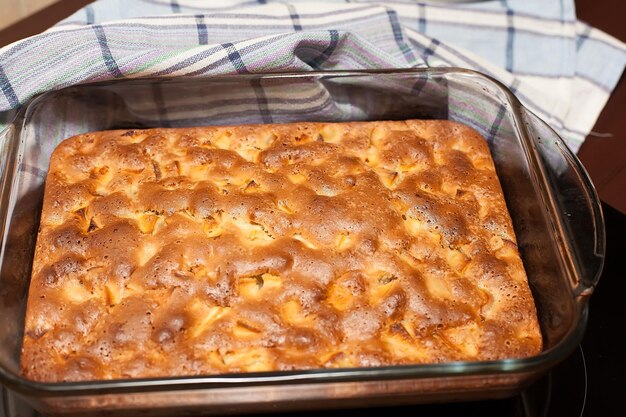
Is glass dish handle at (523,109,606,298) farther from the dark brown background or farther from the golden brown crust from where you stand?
the dark brown background

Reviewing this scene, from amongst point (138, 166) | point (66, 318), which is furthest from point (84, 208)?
point (66, 318)

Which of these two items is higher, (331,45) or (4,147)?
(331,45)

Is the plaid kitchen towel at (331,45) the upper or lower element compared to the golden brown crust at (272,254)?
upper

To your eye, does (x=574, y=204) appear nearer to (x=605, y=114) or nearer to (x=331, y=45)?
(x=605, y=114)

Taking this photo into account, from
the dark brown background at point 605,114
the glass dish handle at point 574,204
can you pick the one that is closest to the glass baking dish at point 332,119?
the glass dish handle at point 574,204

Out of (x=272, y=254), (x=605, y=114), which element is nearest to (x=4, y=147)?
(x=272, y=254)

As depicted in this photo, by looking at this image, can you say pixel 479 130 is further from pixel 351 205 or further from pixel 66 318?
pixel 66 318

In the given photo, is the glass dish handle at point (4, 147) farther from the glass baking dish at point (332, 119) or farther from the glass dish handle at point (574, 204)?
the glass dish handle at point (574, 204)
